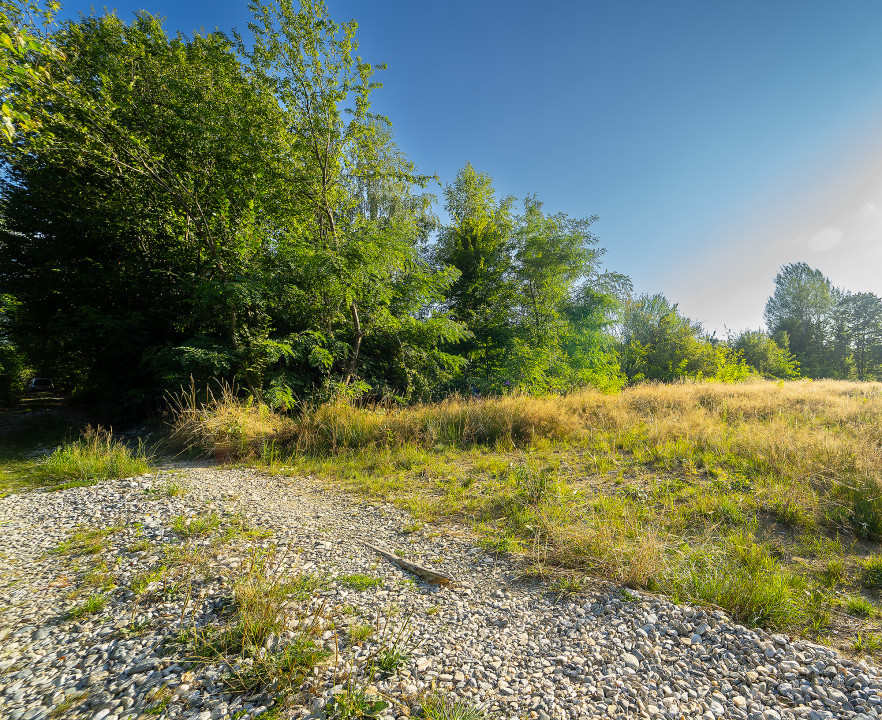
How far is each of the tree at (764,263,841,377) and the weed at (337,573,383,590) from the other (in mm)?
55187

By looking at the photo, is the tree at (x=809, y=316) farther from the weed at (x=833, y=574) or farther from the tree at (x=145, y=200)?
the tree at (x=145, y=200)

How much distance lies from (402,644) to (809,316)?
59.7 meters

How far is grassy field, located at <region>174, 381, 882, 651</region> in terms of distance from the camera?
3.23 m

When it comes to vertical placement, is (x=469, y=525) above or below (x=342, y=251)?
below

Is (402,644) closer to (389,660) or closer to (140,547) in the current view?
(389,660)

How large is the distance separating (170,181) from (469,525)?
43.6 ft

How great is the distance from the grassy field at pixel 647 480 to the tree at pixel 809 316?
145ft

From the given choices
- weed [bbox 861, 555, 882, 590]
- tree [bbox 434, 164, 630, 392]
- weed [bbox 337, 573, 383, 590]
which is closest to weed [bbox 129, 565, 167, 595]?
weed [bbox 337, 573, 383, 590]

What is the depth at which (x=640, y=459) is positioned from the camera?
6.38 m

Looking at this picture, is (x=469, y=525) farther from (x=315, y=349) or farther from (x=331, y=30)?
(x=331, y=30)

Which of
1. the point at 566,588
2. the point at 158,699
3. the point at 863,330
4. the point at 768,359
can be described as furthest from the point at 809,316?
the point at 158,699

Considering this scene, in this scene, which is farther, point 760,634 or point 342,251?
Answer: point 342,251

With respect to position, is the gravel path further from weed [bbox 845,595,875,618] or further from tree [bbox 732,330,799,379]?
tree [bbox 732,330,799,379]

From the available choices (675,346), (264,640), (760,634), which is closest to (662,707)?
(760,634)
